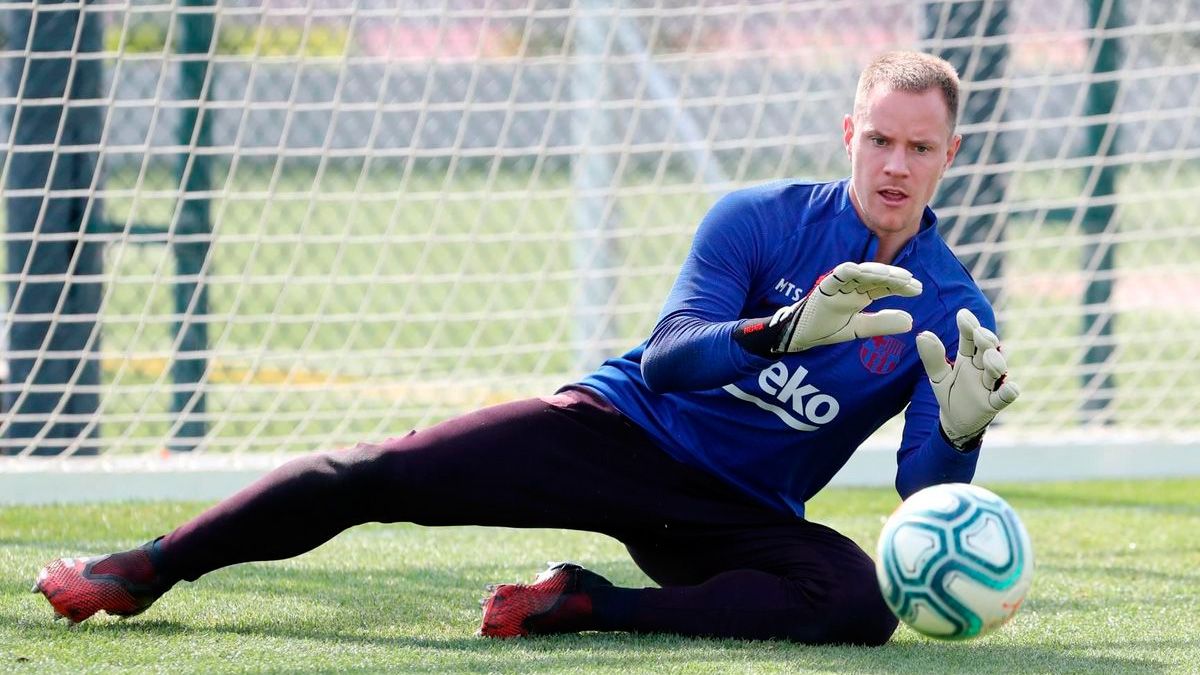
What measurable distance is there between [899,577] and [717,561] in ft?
1.92

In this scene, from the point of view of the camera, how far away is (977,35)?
6.26m

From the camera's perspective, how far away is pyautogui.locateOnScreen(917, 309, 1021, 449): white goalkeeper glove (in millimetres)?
2951

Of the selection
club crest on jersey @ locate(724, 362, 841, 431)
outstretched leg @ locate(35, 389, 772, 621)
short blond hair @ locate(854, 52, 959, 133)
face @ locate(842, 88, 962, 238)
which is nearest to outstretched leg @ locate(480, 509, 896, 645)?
outstretched leg @ locate(35, 389, 772, 621)

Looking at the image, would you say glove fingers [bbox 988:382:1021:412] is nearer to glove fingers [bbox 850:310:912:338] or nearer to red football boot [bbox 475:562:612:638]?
glove fingers [bbox 850:310:912:338]

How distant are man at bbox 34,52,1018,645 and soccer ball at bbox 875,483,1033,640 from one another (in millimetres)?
211

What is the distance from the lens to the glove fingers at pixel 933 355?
3033mm

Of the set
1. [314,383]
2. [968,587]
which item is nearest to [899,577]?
[968,587]

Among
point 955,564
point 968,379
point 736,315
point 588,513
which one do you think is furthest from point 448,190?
point 955,564

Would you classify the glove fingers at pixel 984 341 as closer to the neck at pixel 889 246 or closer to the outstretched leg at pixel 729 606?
the neck at pixel 889 246

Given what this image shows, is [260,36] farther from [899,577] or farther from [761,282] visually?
[899,577]

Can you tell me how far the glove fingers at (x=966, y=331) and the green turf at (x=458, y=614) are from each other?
593 mm

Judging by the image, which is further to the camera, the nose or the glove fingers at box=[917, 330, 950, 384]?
the nose

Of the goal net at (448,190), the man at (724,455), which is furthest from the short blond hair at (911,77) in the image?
the goal net at (448,190)

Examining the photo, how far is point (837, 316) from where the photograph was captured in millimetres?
2877
